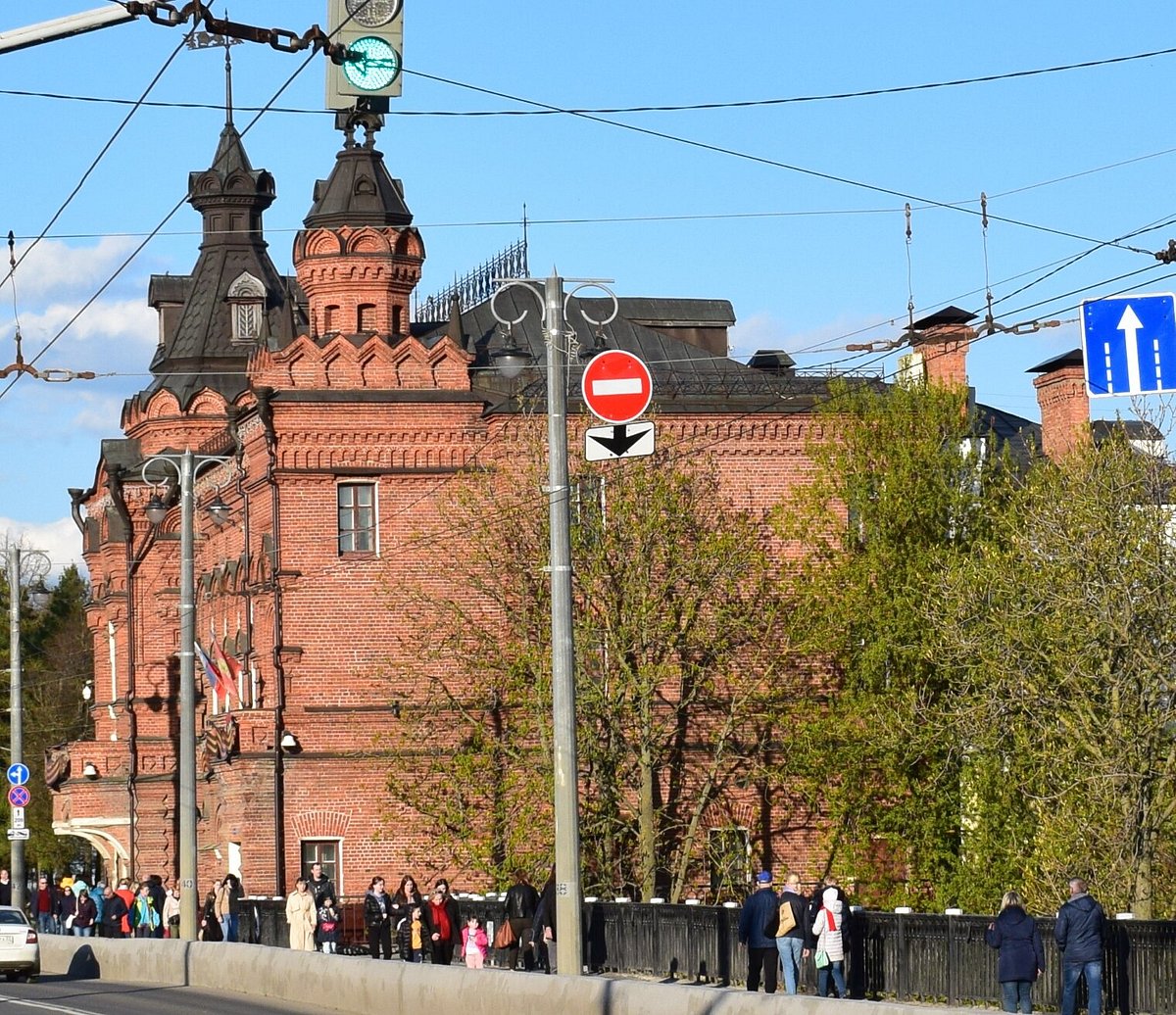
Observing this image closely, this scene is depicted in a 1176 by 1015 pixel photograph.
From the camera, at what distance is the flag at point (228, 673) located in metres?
43.3

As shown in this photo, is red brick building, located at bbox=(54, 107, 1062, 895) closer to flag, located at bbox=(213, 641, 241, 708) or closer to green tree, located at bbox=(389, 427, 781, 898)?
flag, located at bbox=(213, 641, 241, 708)

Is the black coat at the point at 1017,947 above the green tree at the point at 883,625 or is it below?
below

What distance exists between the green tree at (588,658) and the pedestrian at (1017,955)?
19.0 metres

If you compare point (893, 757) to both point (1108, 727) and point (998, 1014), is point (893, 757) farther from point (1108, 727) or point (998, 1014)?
point (998, 1014)

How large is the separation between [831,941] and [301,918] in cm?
1002

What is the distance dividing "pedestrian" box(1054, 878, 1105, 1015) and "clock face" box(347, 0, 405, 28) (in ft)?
35.9

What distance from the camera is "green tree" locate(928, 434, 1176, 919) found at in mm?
37094

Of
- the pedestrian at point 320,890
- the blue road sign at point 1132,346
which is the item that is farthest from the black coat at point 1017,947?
the pedestrian at point 320,890

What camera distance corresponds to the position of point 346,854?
1649 inches

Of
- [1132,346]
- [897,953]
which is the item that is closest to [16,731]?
[897,953]

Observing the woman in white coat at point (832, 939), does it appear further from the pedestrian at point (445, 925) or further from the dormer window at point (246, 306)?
the dormer window at point (246, 306)

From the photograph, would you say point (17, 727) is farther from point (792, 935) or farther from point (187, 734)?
point (792, 935)

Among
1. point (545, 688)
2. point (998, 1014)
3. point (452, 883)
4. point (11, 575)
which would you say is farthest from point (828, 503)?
point (998, 1014)

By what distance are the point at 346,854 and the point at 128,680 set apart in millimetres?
16142
